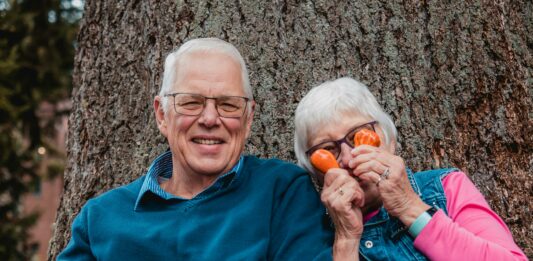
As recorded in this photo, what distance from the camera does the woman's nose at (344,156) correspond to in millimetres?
2506

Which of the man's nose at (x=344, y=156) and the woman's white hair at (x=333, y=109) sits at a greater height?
the woman's white hair at (x=333, y=109)

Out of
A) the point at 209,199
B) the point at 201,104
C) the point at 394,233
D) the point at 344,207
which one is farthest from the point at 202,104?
the point at 394,233

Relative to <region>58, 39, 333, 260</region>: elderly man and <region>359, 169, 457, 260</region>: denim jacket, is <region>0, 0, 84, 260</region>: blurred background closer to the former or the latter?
<region>58, 39, 333, 260</region>: elderly man

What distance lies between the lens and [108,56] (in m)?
3.66

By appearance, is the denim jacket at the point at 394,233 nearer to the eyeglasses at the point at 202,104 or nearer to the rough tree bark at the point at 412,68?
the rough tree bark at the point at 412,68

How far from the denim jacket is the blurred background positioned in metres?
8.58

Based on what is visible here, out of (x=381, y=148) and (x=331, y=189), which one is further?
(x=381, y=148)

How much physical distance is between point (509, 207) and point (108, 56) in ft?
7.34

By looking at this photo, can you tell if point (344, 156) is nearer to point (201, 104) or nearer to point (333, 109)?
point (333, 109)

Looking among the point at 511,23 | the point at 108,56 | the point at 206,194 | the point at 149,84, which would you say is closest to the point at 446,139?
the point at 511,23

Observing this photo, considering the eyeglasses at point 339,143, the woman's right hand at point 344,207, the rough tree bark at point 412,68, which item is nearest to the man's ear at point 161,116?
the rough tree bark at point 412,68

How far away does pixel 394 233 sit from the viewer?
2531mm

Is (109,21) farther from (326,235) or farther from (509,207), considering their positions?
(509,207)

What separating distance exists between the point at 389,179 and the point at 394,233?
25cm
